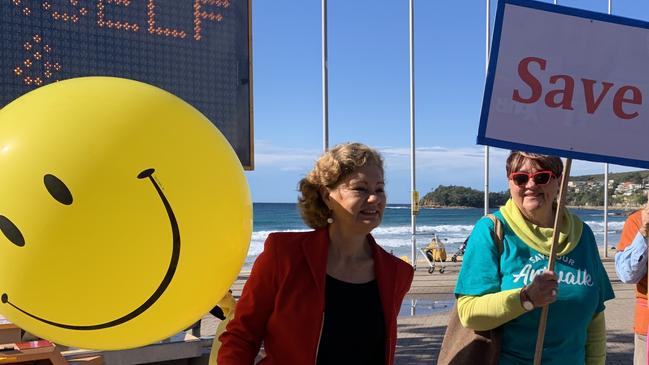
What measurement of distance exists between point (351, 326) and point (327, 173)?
52cm

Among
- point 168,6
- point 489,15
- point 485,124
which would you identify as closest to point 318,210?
point 485,124

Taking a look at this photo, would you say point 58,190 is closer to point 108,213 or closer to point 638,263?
point 108,213

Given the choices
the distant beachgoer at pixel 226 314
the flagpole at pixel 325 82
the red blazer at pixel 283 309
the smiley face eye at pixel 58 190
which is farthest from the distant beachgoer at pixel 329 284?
the flagpole at pixel 325 82

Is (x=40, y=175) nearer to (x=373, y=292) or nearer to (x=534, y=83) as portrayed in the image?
(x=373, y=292)

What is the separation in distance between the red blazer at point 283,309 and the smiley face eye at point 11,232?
0.72 meters

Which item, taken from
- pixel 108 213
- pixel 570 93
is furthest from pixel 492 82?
pixel 108 213

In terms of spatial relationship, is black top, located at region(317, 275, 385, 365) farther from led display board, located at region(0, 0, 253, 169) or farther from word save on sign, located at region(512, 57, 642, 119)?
led display board, located at region(0, 0, 253, 169)

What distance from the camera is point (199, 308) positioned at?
5.93ft

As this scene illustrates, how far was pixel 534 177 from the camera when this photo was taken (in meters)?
2.27

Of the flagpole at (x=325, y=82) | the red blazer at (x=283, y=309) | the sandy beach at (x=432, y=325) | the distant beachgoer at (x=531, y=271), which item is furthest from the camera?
the flagpole at (x=325, y=82)

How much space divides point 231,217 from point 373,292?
0.61 metres

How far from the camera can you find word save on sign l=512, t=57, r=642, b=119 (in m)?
2.10

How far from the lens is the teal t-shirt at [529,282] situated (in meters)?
2.21

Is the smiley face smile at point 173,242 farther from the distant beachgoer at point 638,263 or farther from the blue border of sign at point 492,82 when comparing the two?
the distant beachgoer at point 638,263
